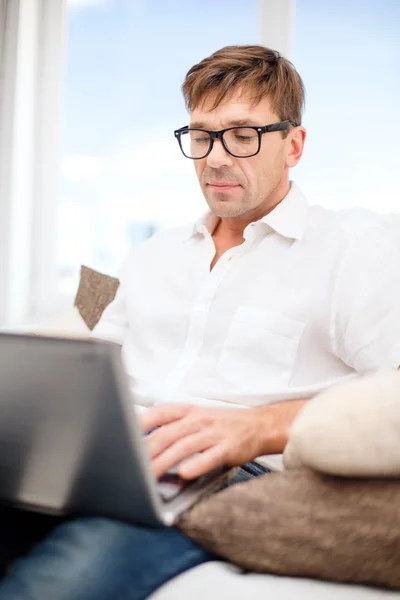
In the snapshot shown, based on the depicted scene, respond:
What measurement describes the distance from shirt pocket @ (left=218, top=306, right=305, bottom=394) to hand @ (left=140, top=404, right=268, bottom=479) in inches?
12.2

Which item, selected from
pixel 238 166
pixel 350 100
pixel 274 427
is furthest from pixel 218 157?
pixel 350 100

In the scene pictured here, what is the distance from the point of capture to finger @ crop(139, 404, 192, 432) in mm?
818

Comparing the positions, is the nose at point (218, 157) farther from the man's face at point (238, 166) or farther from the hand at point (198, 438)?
the hand at point (198, 438)

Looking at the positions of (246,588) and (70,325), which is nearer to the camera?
(246,588)

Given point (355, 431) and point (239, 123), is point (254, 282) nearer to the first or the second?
point (239, 123)

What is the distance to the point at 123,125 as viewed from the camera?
10.3 feet

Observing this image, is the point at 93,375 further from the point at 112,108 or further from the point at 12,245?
the point at 112,108

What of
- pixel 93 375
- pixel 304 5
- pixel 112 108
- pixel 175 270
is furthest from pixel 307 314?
pixel 112 108

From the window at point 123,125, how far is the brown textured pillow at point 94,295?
1.05 metres

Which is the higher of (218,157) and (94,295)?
(218,157)

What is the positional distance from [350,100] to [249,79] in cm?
129

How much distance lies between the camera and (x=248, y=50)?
4.80 feet

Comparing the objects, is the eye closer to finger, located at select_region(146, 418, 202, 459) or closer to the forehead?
the forehead

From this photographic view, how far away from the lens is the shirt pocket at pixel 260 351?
124 centimetres
